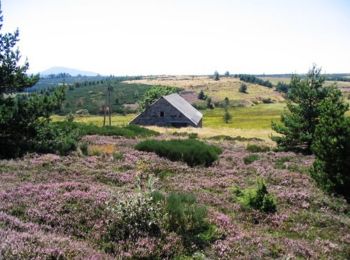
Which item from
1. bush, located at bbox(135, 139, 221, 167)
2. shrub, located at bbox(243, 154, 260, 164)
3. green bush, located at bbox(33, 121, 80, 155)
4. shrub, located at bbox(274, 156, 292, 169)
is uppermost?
green bush, located at bbox(33, 121, 80, 155)

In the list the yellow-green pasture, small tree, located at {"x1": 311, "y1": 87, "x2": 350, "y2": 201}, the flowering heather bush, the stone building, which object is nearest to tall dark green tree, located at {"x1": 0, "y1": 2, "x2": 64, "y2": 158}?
the flowering heather bush

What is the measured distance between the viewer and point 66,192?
11.6 m

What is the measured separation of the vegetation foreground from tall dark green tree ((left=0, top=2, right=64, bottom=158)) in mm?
6861

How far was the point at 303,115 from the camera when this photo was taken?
33.1 m

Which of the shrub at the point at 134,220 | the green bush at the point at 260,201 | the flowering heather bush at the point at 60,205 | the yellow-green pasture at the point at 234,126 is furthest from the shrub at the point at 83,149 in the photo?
the yellow-green pasture at the point at 234,126

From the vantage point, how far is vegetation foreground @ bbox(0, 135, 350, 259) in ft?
28.8

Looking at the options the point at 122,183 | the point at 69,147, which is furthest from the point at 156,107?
the point at 122,183

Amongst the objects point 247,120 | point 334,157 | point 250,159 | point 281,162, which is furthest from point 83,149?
point 247,120

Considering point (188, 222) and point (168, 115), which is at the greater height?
point (188, 222)

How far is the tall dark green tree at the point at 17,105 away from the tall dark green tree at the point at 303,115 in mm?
18788

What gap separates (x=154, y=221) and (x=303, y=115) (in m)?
26.3

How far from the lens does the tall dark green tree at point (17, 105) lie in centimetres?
2294

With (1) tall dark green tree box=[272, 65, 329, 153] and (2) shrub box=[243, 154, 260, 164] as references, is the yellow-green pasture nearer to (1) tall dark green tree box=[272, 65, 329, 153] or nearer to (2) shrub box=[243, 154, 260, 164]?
(1) tall dark green tree box=[272, 65, 329, 153]

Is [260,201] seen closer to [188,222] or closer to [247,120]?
[188,222]
